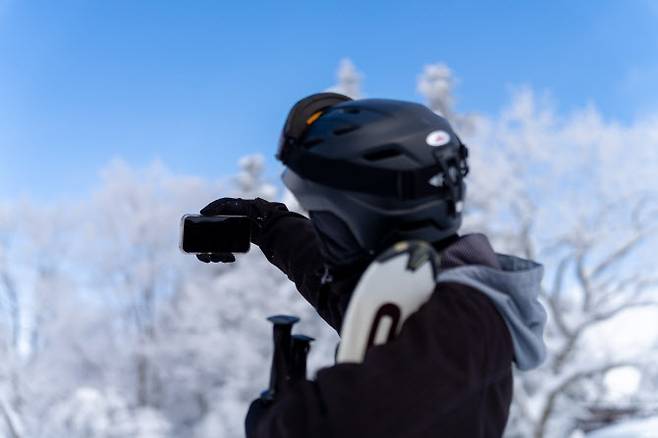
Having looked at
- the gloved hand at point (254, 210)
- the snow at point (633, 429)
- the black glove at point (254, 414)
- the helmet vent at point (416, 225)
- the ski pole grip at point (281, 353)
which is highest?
the snow at point (633, 429)

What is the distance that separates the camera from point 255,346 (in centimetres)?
1497

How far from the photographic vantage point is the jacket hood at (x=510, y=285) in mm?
957

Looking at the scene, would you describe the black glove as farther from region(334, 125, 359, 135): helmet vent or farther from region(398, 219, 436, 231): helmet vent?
region(334, 125, 359, 135): helmet vent

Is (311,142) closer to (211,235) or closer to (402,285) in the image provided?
(402,285)

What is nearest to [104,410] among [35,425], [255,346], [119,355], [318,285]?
[35,425]

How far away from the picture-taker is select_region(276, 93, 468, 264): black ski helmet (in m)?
1.00

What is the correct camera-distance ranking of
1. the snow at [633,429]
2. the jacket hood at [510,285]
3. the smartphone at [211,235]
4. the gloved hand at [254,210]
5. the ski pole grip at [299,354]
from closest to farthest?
the jacket hood at [510,285] < the ski pole grip at [299,354] < the smartphone at [211,235] < the gloved hand at [254,210] < the snow at [633,429]

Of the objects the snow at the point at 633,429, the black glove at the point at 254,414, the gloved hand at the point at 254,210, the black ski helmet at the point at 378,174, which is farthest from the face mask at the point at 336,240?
the snow at the point at 633,429

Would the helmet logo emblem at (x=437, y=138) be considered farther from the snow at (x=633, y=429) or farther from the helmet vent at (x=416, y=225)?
the snow at (x=633, y=429)

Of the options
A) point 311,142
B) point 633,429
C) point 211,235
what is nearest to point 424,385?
point 311,142

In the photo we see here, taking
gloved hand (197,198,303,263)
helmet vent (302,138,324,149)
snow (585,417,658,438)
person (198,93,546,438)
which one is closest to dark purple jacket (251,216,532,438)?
person (198,93,546,438)

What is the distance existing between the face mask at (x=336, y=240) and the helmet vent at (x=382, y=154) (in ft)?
0.44

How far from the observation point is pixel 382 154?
101 cm

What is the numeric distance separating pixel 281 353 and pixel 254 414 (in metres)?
0.12
